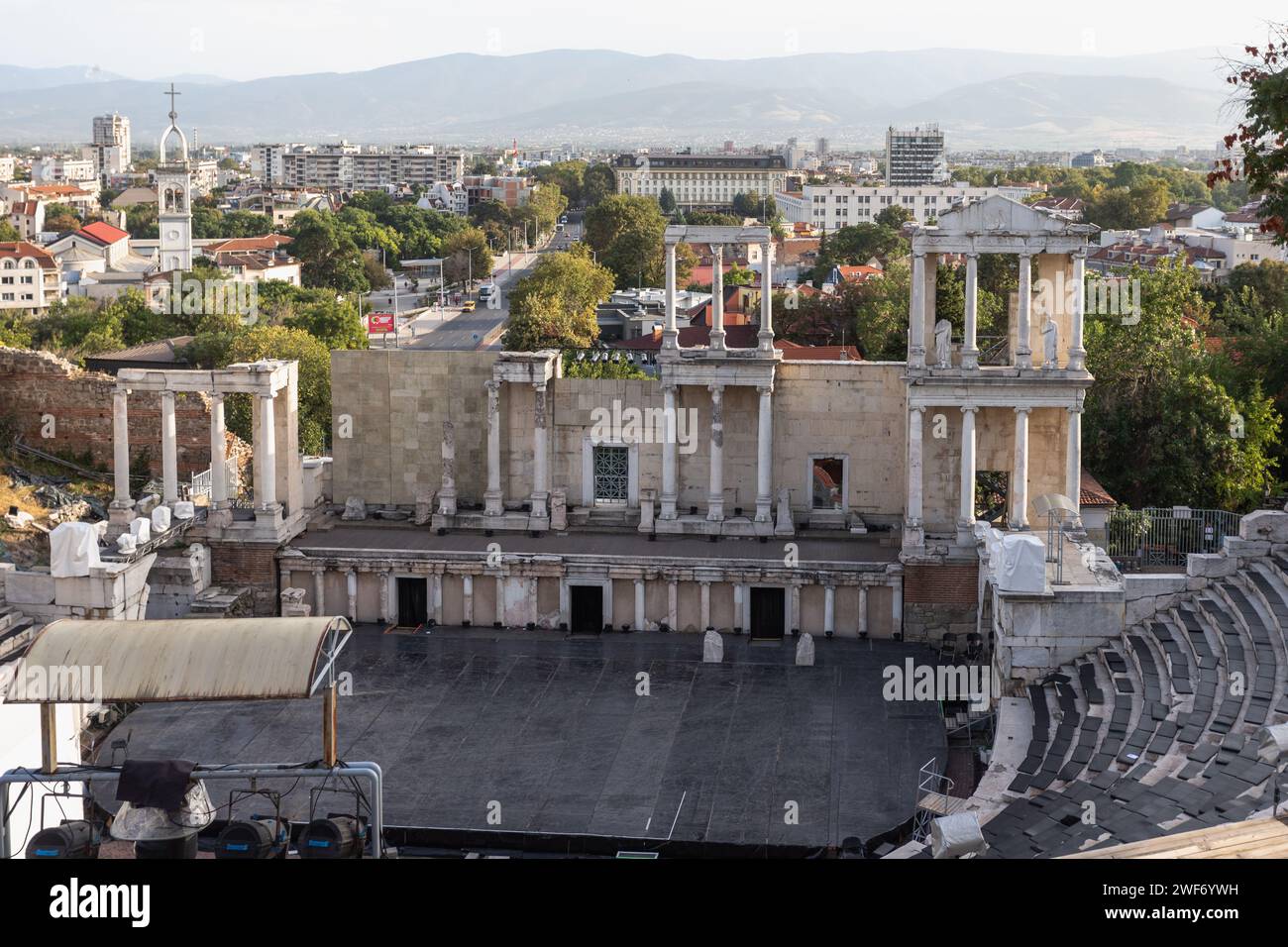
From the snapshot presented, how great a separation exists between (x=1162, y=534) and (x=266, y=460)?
19.9 metres

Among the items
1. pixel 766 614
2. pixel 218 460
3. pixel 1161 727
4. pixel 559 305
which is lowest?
pixel 766 614

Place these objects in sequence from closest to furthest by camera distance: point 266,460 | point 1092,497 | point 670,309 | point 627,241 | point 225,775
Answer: point 225,775
point 266,460
point 1092,497
point 670,309
point 627,241

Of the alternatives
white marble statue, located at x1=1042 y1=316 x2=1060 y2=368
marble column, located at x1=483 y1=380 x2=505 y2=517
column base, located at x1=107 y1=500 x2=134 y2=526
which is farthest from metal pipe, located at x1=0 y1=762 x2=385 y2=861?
white marble statue, located at x1=1042 y1=316 x2=1060 y2=368

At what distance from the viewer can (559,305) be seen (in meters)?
85.4

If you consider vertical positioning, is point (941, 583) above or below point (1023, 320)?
below

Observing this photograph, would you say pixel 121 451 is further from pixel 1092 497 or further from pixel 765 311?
pixel 1092 497

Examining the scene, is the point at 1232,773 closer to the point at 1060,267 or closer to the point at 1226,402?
the point at 1060,267

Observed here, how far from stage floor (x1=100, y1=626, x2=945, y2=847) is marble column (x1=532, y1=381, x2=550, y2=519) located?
3.51m

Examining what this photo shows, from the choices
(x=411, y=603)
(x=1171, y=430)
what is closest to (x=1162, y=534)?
(x=1171, y=430)

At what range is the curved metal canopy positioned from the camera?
59.7ft

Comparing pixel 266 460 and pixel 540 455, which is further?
pixel 540 455

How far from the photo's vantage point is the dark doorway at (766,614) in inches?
1444

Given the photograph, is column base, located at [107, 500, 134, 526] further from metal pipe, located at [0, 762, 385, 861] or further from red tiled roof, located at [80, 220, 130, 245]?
red tiled roof, located at [80, 220, 130, 245]
